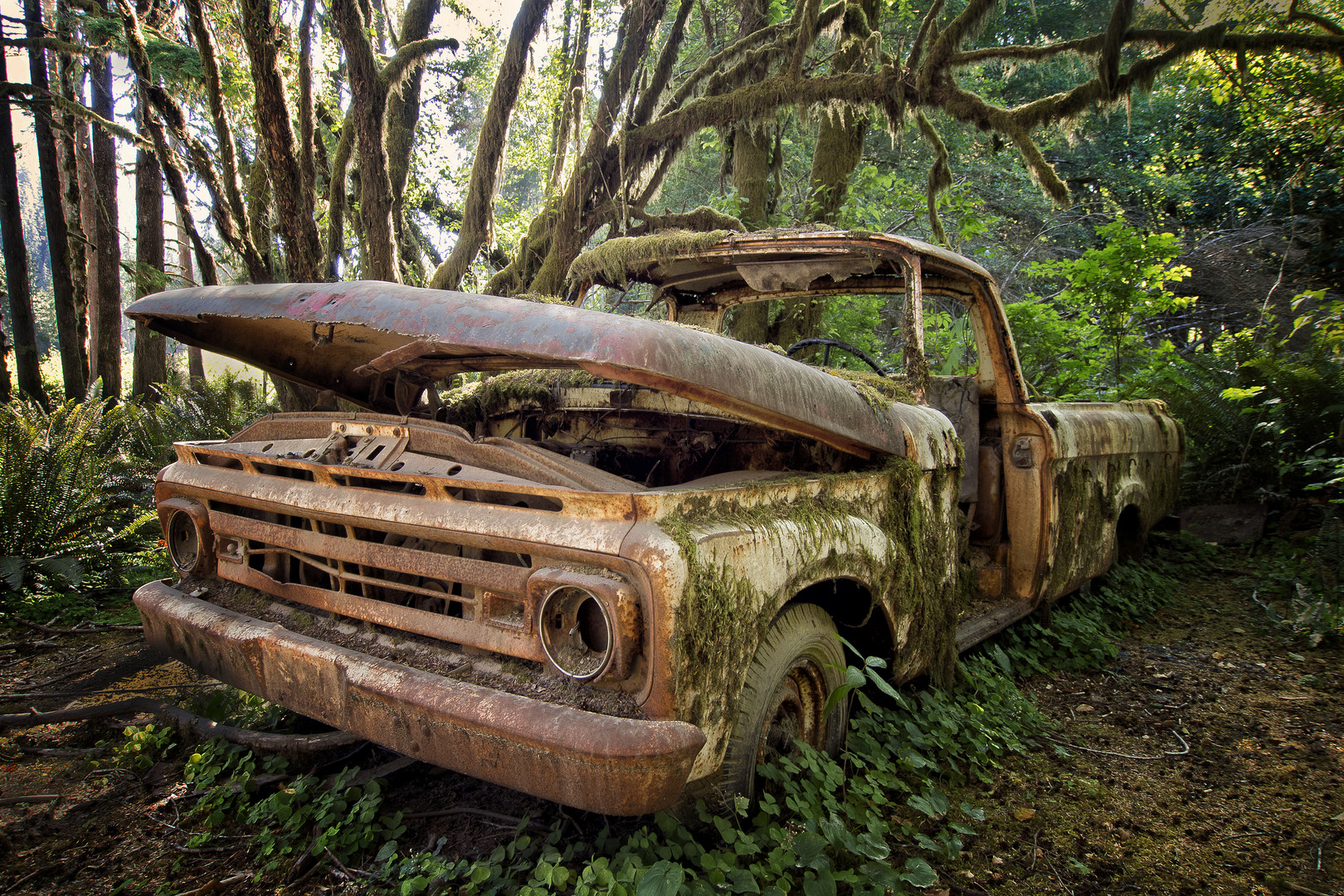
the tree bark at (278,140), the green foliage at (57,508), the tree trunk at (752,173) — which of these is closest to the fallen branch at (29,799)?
the green foliage at (57,508)

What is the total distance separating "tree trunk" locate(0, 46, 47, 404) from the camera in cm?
669

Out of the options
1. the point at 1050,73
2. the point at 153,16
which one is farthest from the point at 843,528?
the point at 1050,73

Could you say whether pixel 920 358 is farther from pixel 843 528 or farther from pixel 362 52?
pixel 362 52

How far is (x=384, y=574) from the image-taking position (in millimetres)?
2191

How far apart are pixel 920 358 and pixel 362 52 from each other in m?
5.65

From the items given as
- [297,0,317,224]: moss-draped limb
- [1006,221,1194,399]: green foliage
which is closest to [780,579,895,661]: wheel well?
[1006,221,1194,399]: green foliage

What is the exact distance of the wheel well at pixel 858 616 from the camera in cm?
233

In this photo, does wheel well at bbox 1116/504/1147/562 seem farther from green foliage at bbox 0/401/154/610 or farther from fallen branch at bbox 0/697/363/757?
green foliage at bbox 0/401/154/610

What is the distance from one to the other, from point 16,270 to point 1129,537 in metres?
9.94

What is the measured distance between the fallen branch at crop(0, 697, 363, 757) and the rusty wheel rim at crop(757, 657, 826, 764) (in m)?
1.23

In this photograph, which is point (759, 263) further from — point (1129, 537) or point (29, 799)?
point (1129, 537)

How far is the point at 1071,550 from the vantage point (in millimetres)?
3865

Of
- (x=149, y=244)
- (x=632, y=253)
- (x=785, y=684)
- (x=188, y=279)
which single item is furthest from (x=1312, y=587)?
(x=149, y=244)

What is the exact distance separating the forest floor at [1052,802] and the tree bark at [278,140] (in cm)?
320
